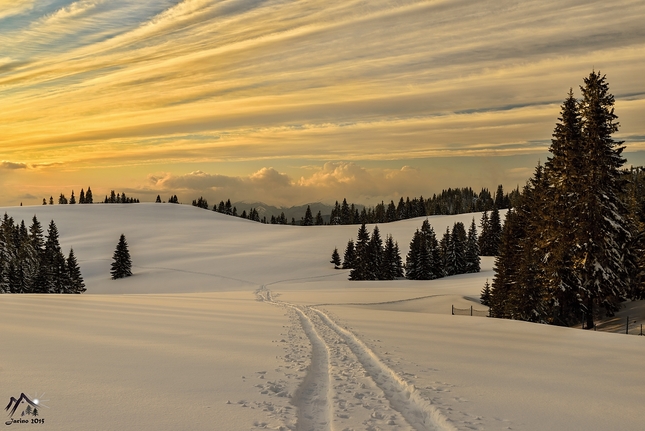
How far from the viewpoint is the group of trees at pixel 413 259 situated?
77875mm

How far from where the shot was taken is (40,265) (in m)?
61.0

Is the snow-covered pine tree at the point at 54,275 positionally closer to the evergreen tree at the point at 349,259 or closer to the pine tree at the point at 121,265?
the pine tree at the point at 121,265

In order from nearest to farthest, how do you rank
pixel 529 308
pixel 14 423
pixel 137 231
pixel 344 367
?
1. pixel 14 423
2. pixel 344 367
3. pixel 529 308
4. pixel 137 231

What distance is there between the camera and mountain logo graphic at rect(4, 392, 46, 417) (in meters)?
7.36

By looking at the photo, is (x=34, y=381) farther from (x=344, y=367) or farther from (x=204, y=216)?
(x=204, y=216)

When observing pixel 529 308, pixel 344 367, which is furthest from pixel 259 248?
pixel 344 367

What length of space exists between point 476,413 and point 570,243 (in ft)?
84.2

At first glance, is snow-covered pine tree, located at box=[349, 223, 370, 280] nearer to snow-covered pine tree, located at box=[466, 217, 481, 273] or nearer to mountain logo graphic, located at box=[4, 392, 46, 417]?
snow-covered pine tree, located at box=[466, 217, 481, 273]

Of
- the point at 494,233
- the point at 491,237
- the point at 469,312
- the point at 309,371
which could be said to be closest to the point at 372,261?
the point at 469,312

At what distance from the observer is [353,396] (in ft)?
30.3

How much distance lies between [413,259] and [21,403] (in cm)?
7643

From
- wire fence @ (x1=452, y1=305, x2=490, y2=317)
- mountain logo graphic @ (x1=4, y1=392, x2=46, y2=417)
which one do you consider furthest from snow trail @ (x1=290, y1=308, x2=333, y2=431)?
wire fence @ (x1=452, y1=305, x2=490, y2=317)

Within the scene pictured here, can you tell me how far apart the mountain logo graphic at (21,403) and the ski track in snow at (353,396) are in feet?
14.4

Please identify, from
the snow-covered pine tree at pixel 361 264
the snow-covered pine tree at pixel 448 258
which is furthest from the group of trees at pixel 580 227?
the snow-covered pine tree at pixel 448 258
